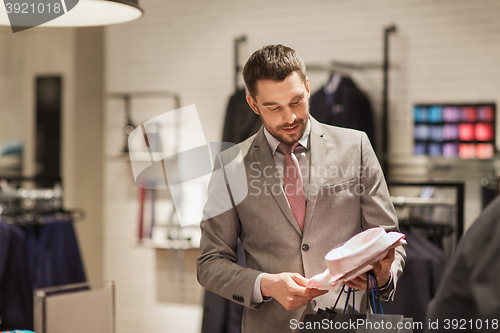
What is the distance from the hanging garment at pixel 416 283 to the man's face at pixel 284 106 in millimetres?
1187

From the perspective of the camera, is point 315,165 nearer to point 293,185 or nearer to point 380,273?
point 293,185

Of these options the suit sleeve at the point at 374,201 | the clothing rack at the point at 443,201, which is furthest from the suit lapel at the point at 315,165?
the clothing rack at the point at 443,201

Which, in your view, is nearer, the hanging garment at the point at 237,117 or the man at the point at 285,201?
the man at the point at 285,201

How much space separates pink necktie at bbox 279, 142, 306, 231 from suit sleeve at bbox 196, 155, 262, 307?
0.18 meters

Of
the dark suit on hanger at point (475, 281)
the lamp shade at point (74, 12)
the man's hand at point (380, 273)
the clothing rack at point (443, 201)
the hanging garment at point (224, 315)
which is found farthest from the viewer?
the hanging garment at point (224, 315)

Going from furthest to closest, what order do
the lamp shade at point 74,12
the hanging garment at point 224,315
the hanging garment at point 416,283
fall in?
the hanging garment at point 224,315
the hanging garment at point 416,283
the lamp shade at point 74,12

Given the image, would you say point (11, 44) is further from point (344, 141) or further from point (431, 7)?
point (344, 141)

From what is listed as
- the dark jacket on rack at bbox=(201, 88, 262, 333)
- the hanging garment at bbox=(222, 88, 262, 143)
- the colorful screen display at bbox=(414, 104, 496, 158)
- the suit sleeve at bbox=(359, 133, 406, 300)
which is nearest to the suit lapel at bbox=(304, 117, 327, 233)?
the suit sleeve at bbox=(359, 133, 406, 300)

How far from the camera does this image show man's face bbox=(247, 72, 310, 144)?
1.34 meters

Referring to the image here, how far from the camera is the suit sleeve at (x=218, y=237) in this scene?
141 cm

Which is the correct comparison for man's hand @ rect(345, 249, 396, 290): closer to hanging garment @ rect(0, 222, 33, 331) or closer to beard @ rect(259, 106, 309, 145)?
beard @ rect(259, 106, 309, 145)

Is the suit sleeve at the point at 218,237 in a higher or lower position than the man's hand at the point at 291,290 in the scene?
higher

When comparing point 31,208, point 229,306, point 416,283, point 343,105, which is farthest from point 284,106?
point 31,208

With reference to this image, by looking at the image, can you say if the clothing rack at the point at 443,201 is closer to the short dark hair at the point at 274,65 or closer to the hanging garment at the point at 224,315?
the hanging garment at the point at 224,315
